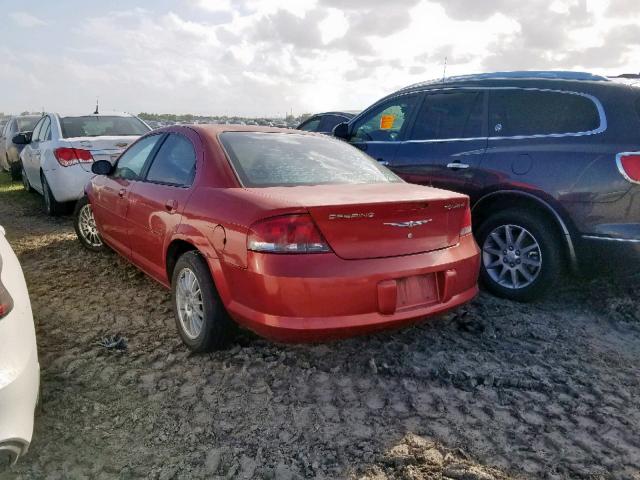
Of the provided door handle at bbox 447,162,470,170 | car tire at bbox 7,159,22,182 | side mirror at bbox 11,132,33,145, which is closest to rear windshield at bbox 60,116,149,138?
side mirror at bbox 11,132,33,145

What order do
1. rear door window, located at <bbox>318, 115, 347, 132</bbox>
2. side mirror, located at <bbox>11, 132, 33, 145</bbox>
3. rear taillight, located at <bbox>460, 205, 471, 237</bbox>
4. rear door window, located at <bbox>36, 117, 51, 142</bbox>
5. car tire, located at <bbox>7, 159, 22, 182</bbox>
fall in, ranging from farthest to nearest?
car tire, located at <bbox>7, 159, 22, 182</bbox>
rear door window, located at <bbox>318, 115, 347, 132</bbox>
side mirror, located at <bbox>11, 132, 33, 145</bbox>
rear door window, located at <bbox>36, 117, 51, 142</bbox>
rear taillight, located at <bbox>460, 205, 471, 237</bbox>

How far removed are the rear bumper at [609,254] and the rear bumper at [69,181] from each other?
6052 mm

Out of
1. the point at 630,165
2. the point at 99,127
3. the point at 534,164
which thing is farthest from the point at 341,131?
the point at 99,127

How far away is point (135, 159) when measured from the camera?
4.59m

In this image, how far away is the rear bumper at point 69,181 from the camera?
7.05 meters

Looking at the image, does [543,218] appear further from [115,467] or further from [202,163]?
[115,467]

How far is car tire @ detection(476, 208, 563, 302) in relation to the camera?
162 inches

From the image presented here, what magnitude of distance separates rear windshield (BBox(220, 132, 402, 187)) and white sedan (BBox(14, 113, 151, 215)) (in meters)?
3.71

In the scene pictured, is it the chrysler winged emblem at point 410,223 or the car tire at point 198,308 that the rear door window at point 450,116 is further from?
the car tire at point 198,308

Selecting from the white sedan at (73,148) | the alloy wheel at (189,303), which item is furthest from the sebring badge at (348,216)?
the white sedan at (73,148)

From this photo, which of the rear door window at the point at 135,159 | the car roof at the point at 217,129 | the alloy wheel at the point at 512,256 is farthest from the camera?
the rear door window at the point at 135,159

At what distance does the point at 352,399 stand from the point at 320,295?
0.66 metres

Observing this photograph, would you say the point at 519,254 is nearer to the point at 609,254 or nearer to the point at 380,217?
the point at 609,254

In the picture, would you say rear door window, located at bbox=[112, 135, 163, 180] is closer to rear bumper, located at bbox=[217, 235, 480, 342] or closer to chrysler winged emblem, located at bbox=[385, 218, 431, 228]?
rear bumper, located at bbox=[217, 235, 480, 342]
